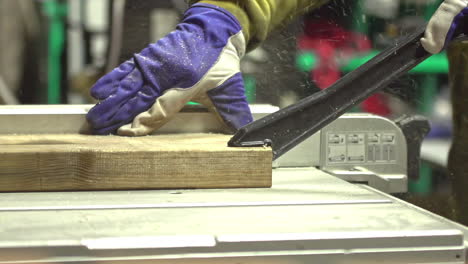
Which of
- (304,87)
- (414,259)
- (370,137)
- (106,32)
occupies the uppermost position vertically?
(106,32)

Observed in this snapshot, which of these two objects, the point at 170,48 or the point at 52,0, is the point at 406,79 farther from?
the point at 52,0

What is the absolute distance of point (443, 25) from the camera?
1.08 meters

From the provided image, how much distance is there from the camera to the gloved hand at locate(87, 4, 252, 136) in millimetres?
1250

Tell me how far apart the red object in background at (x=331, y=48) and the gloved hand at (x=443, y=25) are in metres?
0.46

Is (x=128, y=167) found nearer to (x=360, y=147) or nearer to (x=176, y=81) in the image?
(x=176, y=81)

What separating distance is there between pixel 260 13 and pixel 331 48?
16.4 inches

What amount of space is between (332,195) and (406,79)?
0.97 m

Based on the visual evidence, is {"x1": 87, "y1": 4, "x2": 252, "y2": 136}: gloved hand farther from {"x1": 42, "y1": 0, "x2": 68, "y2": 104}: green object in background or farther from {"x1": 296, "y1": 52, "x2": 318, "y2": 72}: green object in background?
{"x1": 42, "y1": 0, "x2": 68, "y2": 104}: green object in background

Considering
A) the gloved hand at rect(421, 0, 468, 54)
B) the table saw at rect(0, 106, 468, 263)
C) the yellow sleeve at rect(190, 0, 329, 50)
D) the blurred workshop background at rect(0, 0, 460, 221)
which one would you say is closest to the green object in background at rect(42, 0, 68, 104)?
the blurred workshop background at rect(0, 0, 460, 221)

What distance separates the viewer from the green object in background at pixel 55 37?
1.78 meters

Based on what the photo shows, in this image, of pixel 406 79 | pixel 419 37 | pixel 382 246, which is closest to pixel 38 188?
pixel 382 246

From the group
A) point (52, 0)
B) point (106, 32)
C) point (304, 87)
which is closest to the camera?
point (304, 87)

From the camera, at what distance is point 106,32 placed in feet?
5.59

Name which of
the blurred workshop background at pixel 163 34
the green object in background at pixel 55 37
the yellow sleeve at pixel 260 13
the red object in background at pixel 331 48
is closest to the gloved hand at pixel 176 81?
the yellow sleeve at pixel 260 13
